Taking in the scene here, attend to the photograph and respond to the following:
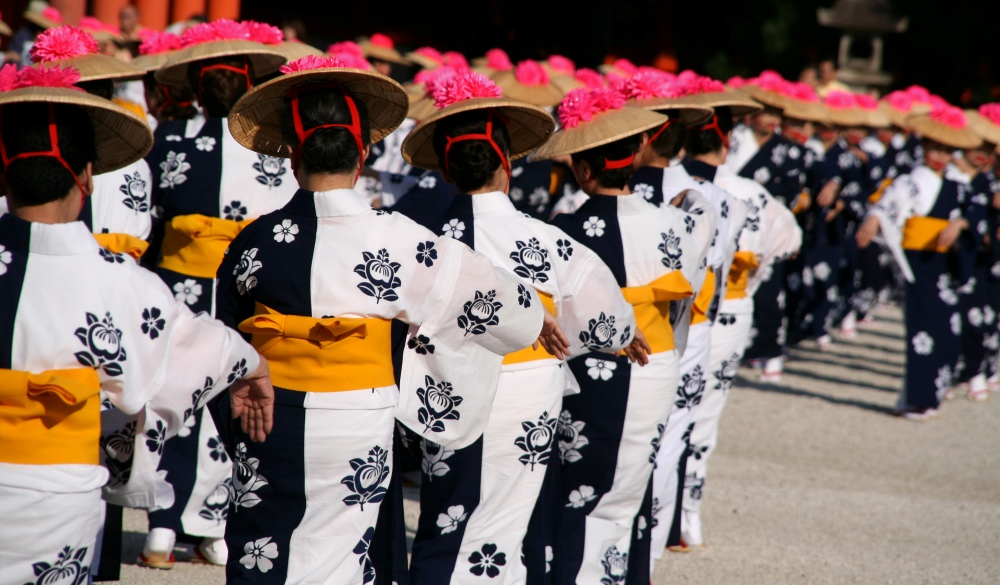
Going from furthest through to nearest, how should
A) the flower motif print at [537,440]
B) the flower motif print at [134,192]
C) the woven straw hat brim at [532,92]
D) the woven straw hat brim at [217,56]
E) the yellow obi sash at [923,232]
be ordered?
1. the yellow obi sash at [923,232]
2. the woven straw hat brim at [532,92]
3. the woven straw hat brim at [217,56]
4. the flower motif print at [134,192]
5. the flower motif print at [537,440]

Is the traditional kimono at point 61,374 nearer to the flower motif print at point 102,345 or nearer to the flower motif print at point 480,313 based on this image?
the flower motif print at point 102,345

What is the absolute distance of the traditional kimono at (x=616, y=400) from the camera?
355 centimetres

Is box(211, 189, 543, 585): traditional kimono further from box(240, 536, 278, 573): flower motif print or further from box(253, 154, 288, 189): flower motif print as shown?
box(253, 154, 288, 189): flower motif print

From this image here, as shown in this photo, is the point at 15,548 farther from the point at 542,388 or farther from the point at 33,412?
the point at 542,388

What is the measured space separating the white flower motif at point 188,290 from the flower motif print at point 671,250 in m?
1.74

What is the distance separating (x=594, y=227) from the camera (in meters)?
3.54

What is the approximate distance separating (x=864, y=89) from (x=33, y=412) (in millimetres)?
17472

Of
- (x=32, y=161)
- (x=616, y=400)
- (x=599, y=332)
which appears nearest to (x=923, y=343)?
(x=616, y=400)

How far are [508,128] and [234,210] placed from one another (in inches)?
48.1

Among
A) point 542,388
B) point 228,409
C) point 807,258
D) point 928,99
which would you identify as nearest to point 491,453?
point 542,388

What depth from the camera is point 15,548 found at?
2104mm

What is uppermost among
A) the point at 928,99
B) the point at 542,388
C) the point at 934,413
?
the point at 928,99

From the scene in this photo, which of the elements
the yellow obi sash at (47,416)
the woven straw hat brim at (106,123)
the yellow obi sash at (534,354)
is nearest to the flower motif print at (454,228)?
the yellow obi sash at (534,354)

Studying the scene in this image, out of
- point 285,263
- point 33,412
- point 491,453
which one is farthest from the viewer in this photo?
point 491,453
